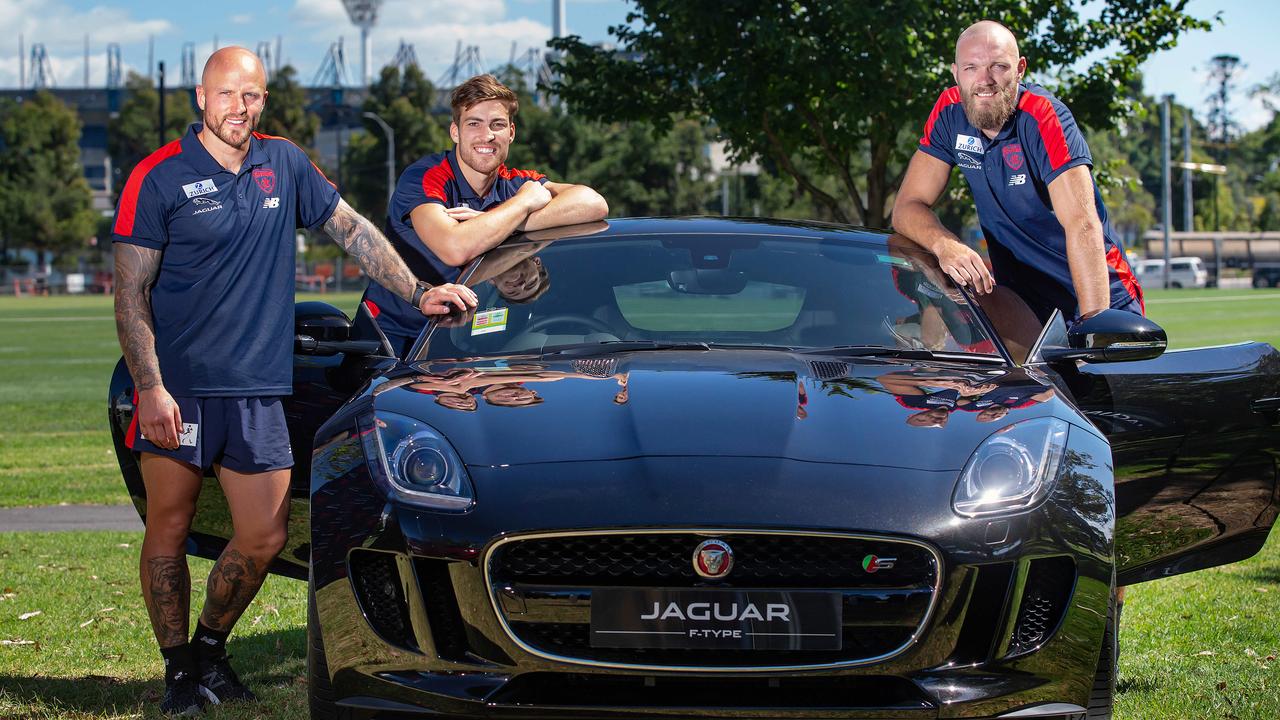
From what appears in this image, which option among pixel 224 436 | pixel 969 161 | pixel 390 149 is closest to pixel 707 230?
pixel 969 161

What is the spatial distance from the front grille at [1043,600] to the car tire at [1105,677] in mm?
153

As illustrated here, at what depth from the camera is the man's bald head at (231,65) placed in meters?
Answer: 4.20

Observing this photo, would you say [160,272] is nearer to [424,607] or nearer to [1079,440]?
[424,607]

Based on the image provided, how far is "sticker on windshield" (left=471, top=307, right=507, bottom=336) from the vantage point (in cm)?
409

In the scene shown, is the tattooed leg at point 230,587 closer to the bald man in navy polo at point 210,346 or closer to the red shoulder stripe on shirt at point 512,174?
the bald man in navy polo at point 210,346

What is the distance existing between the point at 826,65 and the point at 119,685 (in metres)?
9.95

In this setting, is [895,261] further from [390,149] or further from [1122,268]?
[390,149]

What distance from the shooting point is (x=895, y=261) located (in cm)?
440

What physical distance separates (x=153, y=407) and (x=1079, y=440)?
2.50m

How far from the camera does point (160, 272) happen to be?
13.7 ft

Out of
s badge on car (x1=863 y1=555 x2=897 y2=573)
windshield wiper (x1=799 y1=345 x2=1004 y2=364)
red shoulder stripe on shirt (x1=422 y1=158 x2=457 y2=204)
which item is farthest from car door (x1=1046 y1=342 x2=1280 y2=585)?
red shoulder stripe on shirt (x1=422 y1=158 x2=457 y2=204)

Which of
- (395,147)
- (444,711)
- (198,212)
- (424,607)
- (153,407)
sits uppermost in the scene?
(395,147)

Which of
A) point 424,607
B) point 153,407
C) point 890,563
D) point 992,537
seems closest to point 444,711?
point 424,607

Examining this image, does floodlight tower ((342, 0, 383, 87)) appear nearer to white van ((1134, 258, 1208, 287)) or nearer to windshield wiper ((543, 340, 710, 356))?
white van ((1134, 258, 1208, 287))
